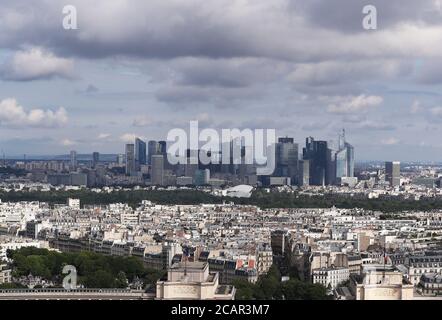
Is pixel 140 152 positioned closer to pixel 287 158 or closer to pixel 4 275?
pixel 287 158

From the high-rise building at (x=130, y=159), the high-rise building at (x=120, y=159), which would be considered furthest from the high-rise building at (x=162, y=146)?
the high-rise building at (x=120, y=159)

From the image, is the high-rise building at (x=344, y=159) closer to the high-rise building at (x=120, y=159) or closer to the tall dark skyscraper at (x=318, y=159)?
the tall dark skyscraper at (x=318, y=159)

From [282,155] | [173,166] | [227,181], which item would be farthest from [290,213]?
[282,155]

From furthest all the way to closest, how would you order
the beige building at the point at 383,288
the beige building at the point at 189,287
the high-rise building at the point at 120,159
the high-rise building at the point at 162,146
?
the high-rise building at the point at 120,159
the high-rise building at the point at 162,146
the beige building at the point at 383,288
the beige building at the point at 189,287

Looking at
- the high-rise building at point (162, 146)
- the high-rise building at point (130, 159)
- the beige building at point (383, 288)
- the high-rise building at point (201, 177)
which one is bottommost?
the beige building at point (383, 288)

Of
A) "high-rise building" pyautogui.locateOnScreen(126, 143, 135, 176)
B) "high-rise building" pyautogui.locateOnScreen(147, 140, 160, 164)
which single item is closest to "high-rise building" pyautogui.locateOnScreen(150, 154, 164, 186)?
"high-rise building" pyautogui.locateOnScreen(147, 140, 160, 164)

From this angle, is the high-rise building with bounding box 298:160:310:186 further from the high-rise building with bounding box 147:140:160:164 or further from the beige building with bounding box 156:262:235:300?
the beige building with bounding box 156:262:235:300

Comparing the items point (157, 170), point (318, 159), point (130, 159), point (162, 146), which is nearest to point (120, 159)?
point (130, 159)
